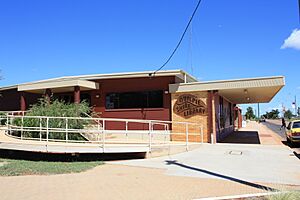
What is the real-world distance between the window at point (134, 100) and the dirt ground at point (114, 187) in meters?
9.68

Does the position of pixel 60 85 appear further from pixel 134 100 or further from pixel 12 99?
pixel 12 99

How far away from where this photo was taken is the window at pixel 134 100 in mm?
19062

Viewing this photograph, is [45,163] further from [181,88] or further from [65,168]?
[181,88]

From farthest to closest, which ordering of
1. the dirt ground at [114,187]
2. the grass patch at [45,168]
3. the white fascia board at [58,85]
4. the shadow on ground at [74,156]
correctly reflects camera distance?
the white fascia board at [58,85] < the shadow on ground at [74,156] < the grass patch at [45,168] < the dirt ground at [114,187]

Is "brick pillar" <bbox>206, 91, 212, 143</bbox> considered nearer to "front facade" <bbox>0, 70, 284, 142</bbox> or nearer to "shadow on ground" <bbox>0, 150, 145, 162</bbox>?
"front facade" <bbox>0, 70, 284, 142</bbox>

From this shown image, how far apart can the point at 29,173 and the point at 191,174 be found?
487 cm

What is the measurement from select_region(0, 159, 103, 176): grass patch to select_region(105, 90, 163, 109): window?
8081 mm

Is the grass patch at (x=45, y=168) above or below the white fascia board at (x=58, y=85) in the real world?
below

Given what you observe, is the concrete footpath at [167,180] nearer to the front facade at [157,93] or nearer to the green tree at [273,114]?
the front facade at [157,93]

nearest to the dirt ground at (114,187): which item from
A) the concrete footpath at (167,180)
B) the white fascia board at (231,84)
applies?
the concrete footpath at (167,180)

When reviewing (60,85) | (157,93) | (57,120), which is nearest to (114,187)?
(57,120)

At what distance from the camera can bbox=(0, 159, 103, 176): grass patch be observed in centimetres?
968

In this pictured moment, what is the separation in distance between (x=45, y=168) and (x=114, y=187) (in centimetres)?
349

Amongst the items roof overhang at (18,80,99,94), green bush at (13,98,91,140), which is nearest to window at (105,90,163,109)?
roof overhang at (18,80,99,94)
